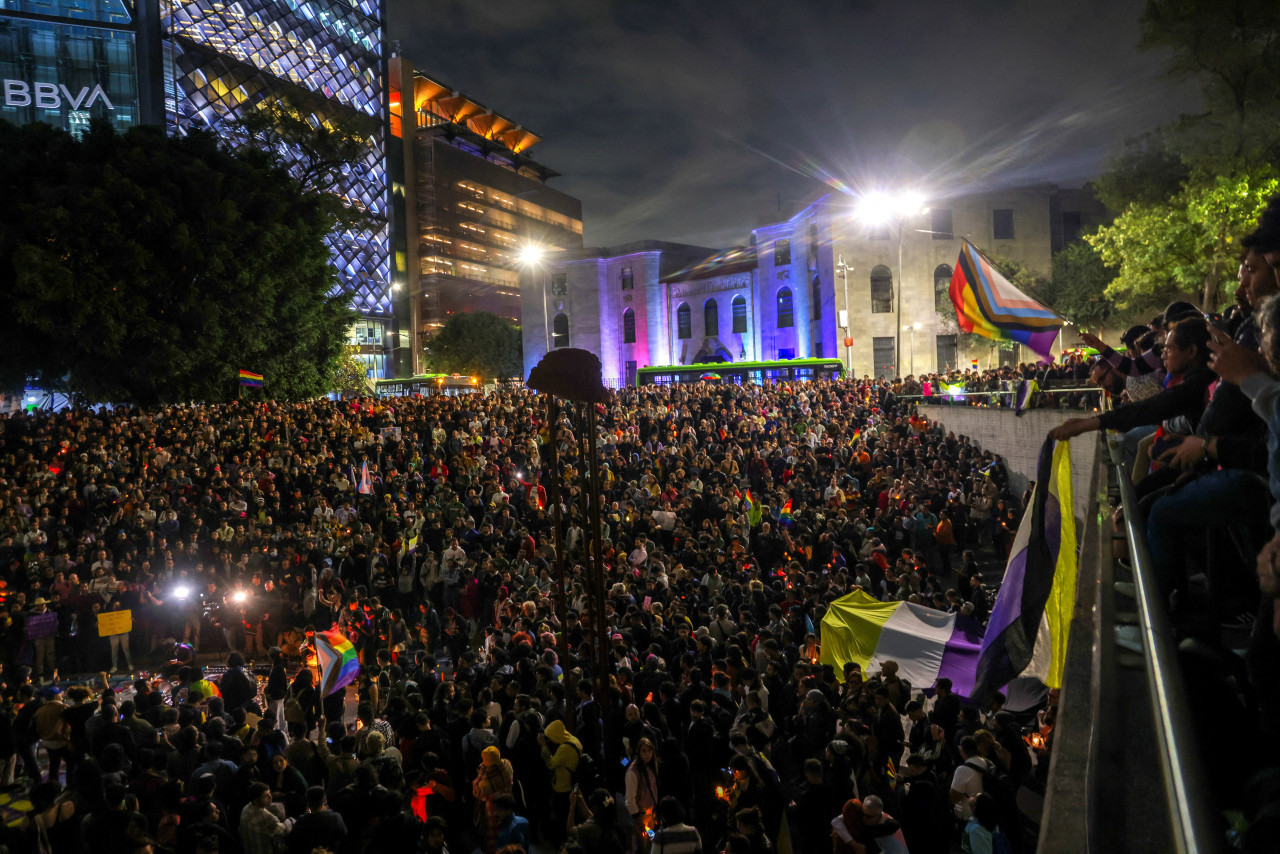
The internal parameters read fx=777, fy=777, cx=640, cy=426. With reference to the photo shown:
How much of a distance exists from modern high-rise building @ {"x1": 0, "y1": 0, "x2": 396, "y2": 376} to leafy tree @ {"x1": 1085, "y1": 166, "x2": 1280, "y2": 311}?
29766 mm

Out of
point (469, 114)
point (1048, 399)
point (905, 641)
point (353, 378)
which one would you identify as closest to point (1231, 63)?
point (1048, 399)

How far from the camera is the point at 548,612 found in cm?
1207

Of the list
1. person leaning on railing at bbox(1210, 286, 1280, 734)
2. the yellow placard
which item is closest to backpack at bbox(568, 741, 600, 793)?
person leaning on railing at bbox(1210, 286, 1280, 734)

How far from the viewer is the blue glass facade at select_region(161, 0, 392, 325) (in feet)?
179

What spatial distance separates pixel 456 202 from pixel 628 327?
38004 millimetres

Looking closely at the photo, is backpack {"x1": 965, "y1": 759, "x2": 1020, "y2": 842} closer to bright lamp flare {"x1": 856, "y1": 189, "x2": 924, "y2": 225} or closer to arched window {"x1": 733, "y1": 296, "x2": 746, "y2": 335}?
bright lamp flare {"x1": 856, "y1": 189, "x2": 924, "y2": 225}

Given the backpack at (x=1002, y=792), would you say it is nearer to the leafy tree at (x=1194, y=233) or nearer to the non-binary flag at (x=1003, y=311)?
the non-binary flag at (x=1003, y=311)

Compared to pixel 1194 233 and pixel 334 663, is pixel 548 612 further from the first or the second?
pixel 1194 233

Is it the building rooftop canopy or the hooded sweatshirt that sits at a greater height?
the building rooftop canopy

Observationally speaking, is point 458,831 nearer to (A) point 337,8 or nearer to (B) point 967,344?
(B) point 967,344

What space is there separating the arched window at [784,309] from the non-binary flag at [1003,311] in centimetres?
4335

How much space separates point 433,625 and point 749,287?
47258 mm

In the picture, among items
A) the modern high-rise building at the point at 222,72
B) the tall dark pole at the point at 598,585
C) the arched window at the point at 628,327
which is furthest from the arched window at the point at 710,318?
the tall dark pole at the point at 598,585

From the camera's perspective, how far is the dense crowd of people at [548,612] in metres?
4.02
